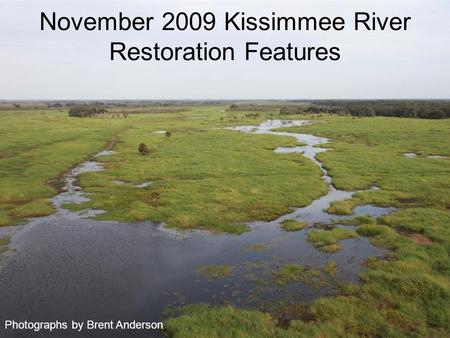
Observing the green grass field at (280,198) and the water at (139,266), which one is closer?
the green grass field at (280,198)

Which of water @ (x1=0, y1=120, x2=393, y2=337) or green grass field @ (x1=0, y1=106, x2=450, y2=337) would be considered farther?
water @ (x1=0, y1=120, x2=393, y2=337)

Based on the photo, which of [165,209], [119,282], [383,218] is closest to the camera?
[119,282]

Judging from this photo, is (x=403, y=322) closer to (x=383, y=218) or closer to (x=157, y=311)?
(x=157, y=311)

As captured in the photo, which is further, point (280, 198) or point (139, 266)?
point (280, 198)

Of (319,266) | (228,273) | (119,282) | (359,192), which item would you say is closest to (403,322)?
(319,266)
